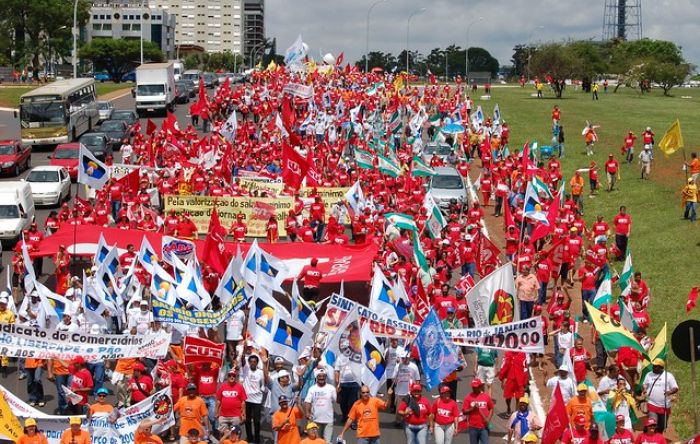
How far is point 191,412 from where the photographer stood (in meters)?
12.8

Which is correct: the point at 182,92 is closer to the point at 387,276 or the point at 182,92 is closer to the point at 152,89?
the point at 152,89

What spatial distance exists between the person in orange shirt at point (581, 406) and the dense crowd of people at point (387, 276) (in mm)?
32

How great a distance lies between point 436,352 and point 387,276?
4.26m

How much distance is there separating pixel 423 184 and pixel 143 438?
19.2 meters

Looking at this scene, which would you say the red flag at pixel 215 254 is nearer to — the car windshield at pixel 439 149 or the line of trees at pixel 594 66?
the car windshield at pixel 439 149

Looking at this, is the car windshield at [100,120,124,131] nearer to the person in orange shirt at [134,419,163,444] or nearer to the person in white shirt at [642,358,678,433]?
the person in orange shirt at [134,419,163,444]

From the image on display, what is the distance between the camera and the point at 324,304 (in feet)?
66.3

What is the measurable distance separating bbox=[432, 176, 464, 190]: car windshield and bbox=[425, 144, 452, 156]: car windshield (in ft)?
23.3

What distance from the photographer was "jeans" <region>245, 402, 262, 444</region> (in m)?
14.0

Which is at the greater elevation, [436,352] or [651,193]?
[651,193]

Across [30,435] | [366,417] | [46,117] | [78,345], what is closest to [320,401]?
[366,417]

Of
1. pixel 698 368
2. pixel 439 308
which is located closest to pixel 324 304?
pixel 439 308

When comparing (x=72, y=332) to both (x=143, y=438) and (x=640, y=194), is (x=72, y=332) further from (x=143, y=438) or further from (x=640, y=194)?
(x=640, y=194)

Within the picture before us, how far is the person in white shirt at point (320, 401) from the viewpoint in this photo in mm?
13195
